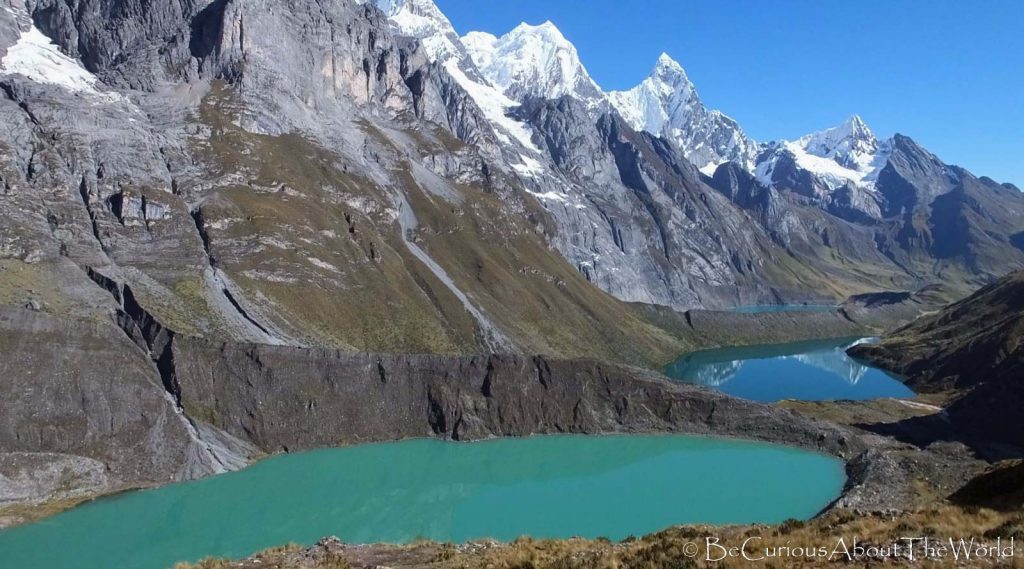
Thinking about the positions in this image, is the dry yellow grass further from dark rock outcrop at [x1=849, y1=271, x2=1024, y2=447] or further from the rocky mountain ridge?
dark rock outcrop at [x1=849, y1=271, x2=1024, y2=447]

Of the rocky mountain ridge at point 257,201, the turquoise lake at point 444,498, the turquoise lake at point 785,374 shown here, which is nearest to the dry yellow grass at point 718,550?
the turquoise lake at point 444,498

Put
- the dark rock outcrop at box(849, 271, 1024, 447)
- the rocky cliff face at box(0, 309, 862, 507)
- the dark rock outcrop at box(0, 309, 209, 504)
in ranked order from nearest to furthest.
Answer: the dark rock outcrop at box(0, 309, 209, 504) < the rocky cliff face at box(0, 309, 862, 507) < the dark rock outcrop at box(849, 271, 1024, 447)

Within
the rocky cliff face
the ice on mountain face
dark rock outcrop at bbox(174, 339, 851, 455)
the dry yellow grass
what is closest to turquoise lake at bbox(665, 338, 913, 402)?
dark rock outcrop at bbox(174, 339, 851, 455)

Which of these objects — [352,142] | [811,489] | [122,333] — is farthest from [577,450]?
[352,142]

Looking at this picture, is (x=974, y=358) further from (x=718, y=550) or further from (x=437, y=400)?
(x=718, y=550)

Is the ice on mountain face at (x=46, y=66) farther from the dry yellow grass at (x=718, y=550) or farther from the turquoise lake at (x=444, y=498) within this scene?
the dry yellow grass at (x=718, y=550)

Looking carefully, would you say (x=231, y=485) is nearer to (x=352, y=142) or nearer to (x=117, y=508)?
(x=117, y=508)
